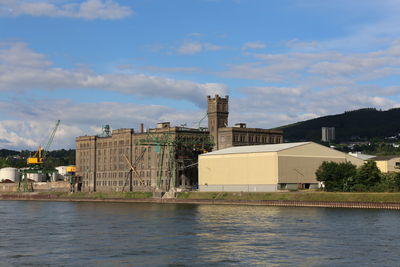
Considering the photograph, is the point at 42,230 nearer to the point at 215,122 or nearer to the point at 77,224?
the point at 77,224

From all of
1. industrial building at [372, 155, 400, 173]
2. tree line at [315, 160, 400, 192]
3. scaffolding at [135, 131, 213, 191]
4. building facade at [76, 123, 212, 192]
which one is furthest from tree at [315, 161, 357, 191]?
scaffolding at [135, 131, 213, 191]

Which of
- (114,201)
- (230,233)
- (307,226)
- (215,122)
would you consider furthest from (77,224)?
(215,122)

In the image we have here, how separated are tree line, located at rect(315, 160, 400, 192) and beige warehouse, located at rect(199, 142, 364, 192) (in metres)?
11.0

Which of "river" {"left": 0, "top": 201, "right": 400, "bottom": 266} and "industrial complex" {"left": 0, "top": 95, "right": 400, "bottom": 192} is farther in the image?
"industrial complex" {"left": 0, "top": 95, "right": 400, "bottom": 192}

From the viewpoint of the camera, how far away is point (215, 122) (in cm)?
18800

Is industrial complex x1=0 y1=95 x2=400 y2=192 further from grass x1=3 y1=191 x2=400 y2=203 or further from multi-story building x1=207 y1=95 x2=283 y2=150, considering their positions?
grass x1=3 y1=191 x2=400 y2=203

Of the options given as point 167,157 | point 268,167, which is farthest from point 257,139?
point 268,167

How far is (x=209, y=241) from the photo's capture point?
2611 inches

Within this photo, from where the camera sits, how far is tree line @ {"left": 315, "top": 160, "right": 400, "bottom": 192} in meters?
126

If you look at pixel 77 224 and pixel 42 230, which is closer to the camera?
pixel 42 230

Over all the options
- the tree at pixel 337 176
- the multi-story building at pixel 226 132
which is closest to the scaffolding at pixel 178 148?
the multi-story building at pixel 226 132

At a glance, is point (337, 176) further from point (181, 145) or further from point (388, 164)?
point (181, 145)

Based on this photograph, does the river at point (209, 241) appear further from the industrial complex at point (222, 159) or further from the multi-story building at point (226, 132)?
the multi-story building at point (226, 132)

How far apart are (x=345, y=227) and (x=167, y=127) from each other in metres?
114
